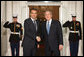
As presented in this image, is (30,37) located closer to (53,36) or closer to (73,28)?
(53,36)

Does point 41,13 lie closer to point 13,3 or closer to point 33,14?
point 13,3

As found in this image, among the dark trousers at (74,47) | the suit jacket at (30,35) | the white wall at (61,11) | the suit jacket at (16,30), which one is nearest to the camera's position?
the suit jacket at (30,35)

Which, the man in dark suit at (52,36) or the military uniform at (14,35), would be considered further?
the military uniform at (14,35)

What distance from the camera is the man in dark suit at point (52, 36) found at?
420 cm

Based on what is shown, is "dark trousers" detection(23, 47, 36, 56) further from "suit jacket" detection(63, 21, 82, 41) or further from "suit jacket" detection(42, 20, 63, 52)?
"suit jacket" detection(63, 21, 82, 41)

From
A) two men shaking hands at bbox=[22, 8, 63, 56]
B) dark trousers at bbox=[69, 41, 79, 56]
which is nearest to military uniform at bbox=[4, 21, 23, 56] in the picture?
dark trousers at bbox=[69, 41, 79, 56]

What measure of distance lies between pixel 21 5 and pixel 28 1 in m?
0.31

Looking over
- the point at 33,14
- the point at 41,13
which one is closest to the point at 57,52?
the point at 33,14

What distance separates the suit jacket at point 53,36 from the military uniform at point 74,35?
2.55 metres

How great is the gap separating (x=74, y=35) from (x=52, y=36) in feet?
8.78

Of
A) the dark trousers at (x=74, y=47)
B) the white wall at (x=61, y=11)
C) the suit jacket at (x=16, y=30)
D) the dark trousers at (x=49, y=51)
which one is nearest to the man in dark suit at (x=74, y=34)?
the dark trousers at (x=74, y=47)

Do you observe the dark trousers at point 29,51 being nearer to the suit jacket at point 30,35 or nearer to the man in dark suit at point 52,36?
the suit jacket at point 30,35

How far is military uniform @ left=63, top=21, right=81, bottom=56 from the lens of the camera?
674cm

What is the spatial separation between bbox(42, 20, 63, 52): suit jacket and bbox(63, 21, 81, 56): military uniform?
2550mm
